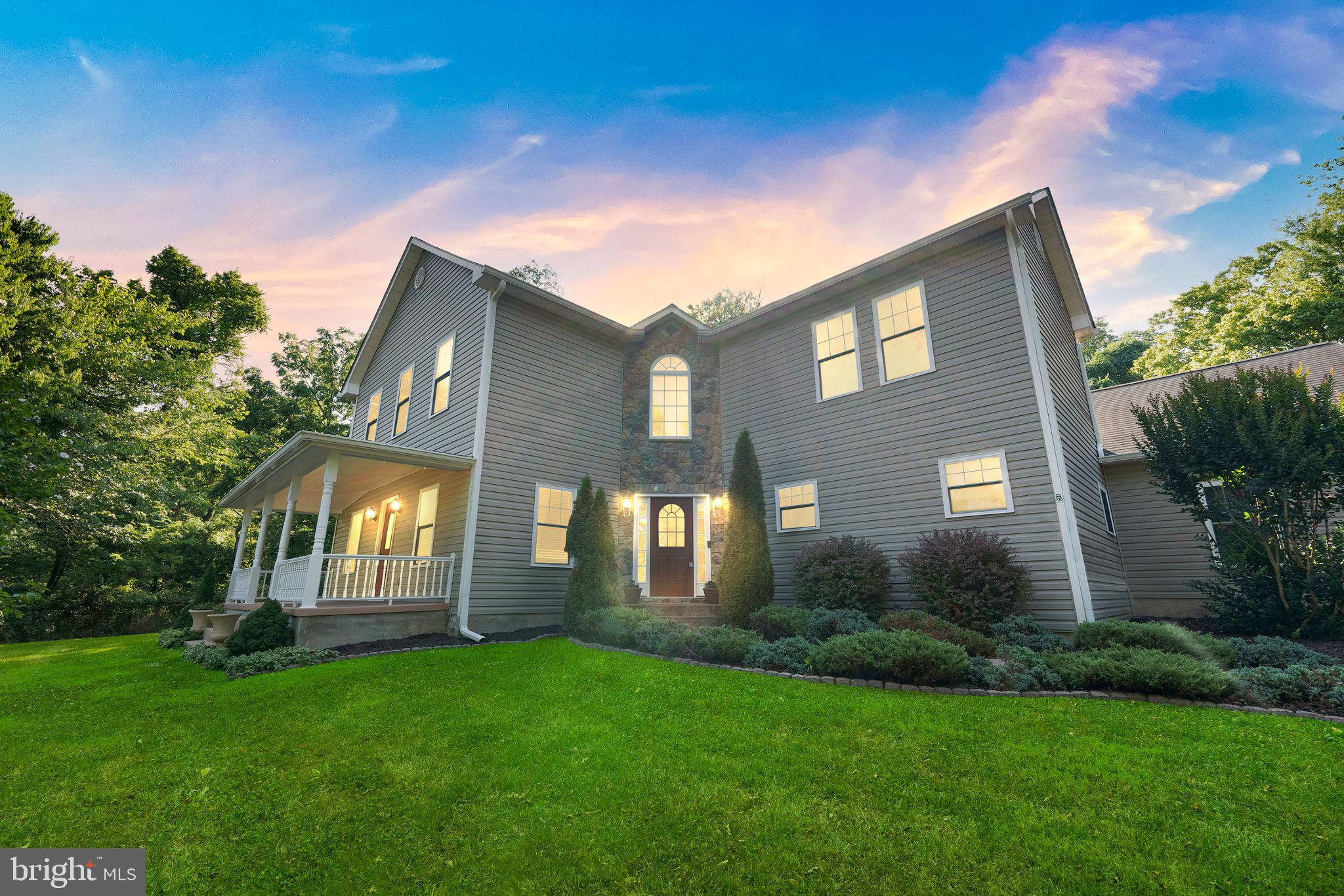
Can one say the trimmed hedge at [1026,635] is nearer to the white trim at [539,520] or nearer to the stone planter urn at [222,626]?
the white trim at [539,520]

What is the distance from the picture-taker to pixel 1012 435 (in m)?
8.08

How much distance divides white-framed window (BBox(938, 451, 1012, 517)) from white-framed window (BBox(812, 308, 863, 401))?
2249 mm

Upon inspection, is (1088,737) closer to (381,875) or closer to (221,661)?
(381,875)

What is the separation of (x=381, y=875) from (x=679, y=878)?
1363 millimetres

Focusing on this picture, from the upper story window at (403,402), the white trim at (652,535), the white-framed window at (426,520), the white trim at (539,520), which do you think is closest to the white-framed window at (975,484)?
the white trim at (652,535)

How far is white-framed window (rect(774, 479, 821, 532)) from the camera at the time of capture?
32.6ft

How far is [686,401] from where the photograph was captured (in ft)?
40.2

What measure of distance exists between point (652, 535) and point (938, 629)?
20.0 feet

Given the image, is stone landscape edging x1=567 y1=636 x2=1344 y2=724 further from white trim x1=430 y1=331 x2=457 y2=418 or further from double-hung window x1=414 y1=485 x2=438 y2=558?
white trim x1=430 y1=331 x2=457 y2=418

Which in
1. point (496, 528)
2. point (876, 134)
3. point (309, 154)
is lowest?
point (496, 528)

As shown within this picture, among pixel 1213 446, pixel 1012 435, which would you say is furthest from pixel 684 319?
pixel 1213 446

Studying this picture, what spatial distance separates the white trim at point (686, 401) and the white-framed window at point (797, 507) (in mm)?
2532

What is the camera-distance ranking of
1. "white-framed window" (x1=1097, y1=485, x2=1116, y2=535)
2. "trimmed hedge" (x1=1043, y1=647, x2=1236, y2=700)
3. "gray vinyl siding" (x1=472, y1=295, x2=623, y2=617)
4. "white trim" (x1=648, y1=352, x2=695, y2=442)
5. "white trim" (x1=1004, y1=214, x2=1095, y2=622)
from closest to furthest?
1. "trimmed hedge" (x1=1043, y1=647, x2=1236, y2=700)
2. "white trim" (x1=1004, y1=214, x2=1095, y2=622)
3. "white-framed window" (x1=1097, y1=485, x2=1116, y2=535)
4. "gray vinyl siding" (x1=472, y1=295, x2=623, y2=617)
5. "white trim" (x1=648, y1=352, x2=695, y2=442)

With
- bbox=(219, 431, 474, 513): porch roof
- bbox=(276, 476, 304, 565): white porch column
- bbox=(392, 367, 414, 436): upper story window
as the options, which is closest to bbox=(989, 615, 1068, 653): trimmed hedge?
bbox=(219, 431, 474, 513): porch roof
